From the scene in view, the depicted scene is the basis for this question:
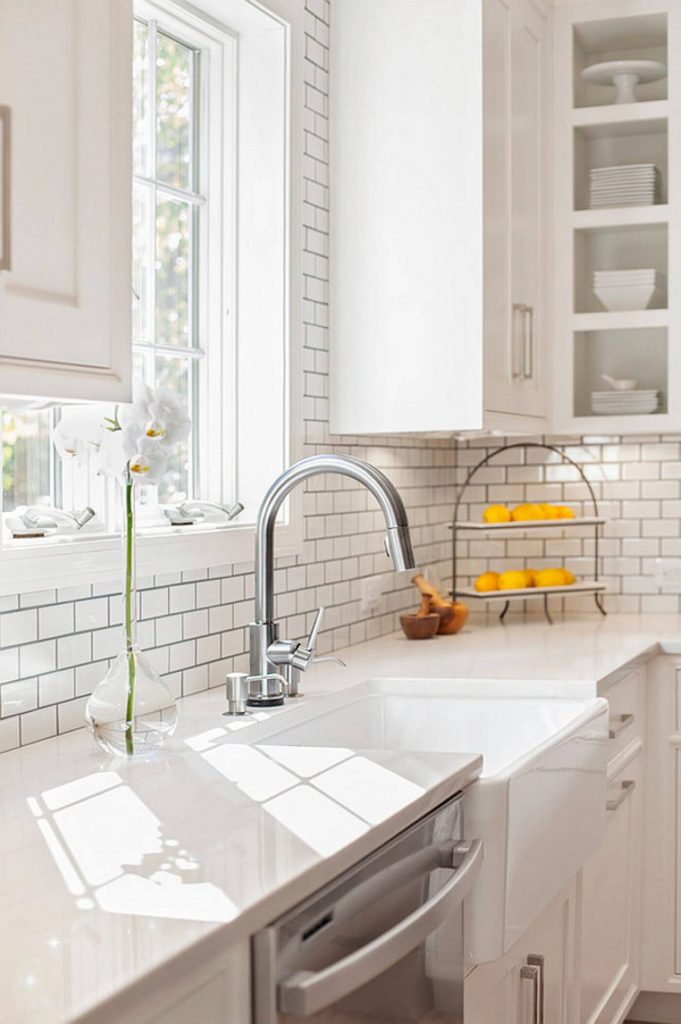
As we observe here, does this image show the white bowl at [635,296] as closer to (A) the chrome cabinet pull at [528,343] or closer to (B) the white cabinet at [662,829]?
(A) the chrome cabinet pull at [528,343]

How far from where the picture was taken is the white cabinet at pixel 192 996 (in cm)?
104

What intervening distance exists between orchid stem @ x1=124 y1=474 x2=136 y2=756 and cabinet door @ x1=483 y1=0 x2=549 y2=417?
1409mm

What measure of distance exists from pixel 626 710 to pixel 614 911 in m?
0.46

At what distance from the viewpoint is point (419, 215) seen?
3178 mm

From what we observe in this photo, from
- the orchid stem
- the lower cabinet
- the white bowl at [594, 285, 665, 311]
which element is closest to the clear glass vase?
the orchid stem

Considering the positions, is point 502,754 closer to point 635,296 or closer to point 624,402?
point 624,402

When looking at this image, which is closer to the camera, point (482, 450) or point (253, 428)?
point (253, 428)

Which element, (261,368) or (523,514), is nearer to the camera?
(261,368)

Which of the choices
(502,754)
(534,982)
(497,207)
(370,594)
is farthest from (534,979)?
(497,207)

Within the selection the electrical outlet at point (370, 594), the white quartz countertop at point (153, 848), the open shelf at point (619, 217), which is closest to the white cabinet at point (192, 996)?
the white quartz countertop at point (153, 848)

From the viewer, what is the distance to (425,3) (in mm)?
3164

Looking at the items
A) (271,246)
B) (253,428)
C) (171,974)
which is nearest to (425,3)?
(271,246)

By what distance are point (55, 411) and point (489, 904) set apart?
1.17 metres

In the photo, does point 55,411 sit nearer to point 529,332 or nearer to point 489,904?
point 489,904
